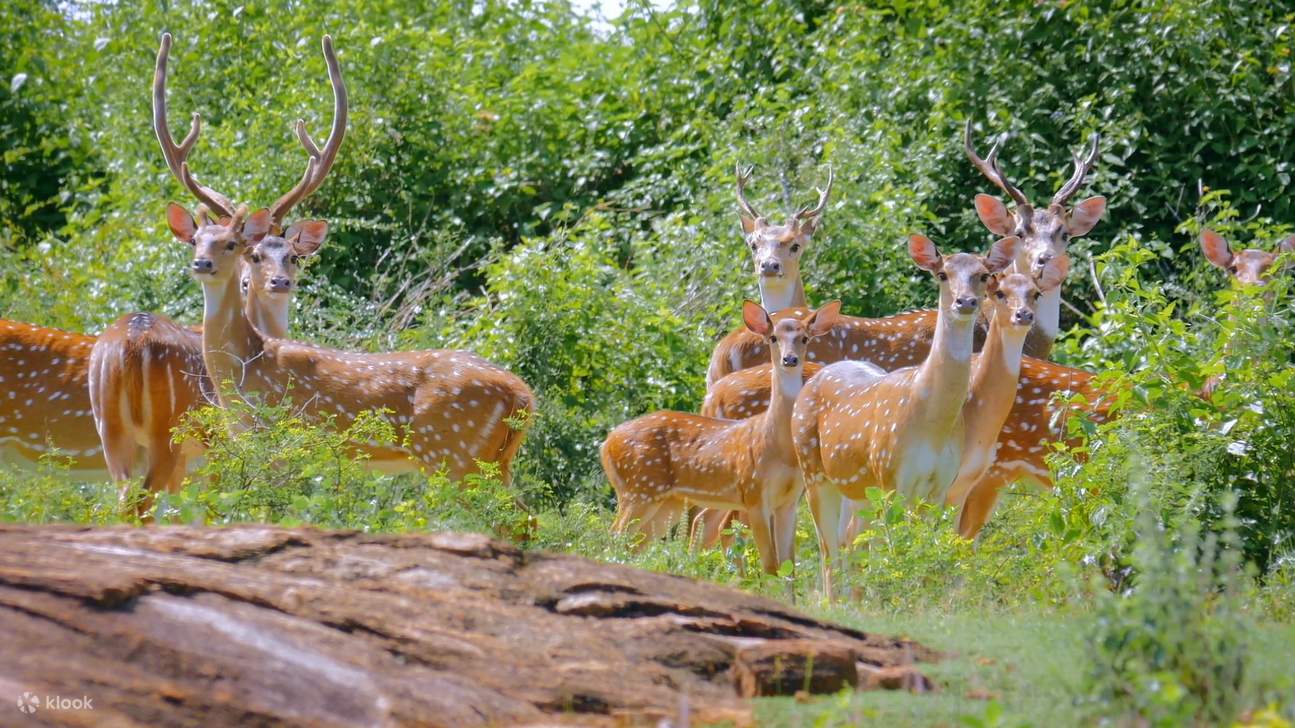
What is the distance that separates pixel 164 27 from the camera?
17312 millimetres

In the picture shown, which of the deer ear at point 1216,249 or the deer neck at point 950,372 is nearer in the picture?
the deer neck at point 950,372

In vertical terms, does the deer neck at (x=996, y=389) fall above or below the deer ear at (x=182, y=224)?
below

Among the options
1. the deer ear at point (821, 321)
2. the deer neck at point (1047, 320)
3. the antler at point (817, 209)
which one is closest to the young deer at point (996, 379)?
the deer ear at point (821, 321)

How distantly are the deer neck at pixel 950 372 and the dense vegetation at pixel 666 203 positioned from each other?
678 mm

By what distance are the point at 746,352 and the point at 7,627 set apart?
7.16 meters

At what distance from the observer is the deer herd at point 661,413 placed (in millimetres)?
8648

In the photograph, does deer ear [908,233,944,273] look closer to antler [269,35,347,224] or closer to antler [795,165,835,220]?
antler [795,165,835,220]

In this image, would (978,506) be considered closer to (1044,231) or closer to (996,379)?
(996,379)

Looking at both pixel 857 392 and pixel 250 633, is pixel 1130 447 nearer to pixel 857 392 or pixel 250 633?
pixel 857 392

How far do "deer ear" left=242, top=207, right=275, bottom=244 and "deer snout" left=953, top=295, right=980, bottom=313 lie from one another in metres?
3.65

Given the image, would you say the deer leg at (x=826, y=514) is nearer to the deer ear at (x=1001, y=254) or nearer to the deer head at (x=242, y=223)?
the deer ear at (x=1001, y=254)

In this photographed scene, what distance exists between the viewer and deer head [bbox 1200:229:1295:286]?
10.5 m

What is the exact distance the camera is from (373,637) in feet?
15.0

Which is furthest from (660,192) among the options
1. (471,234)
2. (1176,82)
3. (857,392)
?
(857,392)
